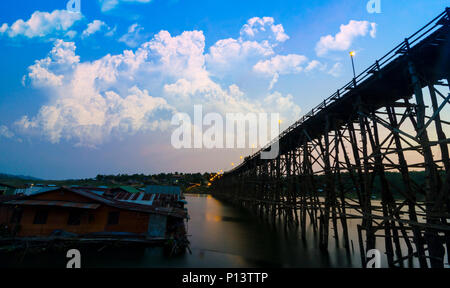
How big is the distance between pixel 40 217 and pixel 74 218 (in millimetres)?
2270

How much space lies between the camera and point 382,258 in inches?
552

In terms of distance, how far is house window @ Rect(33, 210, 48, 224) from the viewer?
1450 centimetres

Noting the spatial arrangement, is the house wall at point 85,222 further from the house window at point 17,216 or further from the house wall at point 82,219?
the house window at point 17,216

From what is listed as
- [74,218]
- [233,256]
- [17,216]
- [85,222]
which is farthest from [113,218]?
[233,256]

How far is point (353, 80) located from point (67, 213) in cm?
2151

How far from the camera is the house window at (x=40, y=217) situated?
14498 mm

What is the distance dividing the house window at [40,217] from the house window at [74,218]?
1.57 metres

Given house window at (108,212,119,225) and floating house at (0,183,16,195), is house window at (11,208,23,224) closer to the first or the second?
house window at (108,212,119,225)

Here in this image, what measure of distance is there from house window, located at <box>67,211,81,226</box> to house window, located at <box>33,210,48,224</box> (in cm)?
157

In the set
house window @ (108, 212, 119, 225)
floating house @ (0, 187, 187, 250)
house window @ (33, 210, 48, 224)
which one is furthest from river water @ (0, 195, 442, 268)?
house window @ (33, 210, 48, 224)

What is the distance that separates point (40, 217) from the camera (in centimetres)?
1455

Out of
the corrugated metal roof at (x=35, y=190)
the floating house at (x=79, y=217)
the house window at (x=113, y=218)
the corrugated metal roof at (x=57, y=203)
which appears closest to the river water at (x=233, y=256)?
the floating house at (x=79, y=217)

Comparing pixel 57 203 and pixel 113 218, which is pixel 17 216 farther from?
pixel 113 218

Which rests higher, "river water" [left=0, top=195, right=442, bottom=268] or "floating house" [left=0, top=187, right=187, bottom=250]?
"floating house" [left=0, top=187, right=187, bottom=250]
